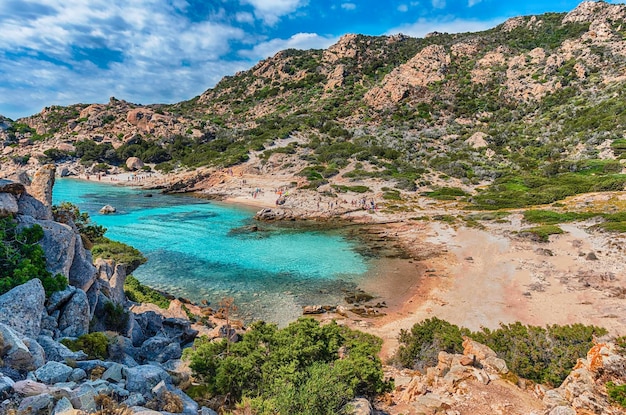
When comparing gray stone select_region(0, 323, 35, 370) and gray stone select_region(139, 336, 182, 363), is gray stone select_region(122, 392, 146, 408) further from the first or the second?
gray stone select_region(139, 336, 182, 363)

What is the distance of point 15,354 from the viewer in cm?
529

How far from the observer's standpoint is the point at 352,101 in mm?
97875

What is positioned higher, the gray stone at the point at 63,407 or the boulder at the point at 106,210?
the gray stone at the point at 63,407

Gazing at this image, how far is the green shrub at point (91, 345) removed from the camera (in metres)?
7.32

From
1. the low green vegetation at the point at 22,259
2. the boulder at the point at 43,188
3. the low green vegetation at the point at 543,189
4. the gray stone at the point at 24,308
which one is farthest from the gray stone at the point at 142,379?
the low green vegetation at the point at 543,189

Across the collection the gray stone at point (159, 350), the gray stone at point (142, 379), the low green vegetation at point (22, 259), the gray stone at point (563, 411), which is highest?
the low green vegetation at point (22, 259)

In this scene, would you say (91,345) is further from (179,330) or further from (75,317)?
(179,330)

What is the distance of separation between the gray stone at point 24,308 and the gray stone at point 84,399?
2990 millimetres

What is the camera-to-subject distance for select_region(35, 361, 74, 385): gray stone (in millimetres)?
5199

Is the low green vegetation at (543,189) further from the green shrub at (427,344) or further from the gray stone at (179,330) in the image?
the gray stone at (179,330)

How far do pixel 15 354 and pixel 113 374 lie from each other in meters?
1.46

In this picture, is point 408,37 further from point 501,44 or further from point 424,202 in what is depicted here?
point 424,202

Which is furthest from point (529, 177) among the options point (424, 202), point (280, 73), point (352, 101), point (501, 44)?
point (280, 73)

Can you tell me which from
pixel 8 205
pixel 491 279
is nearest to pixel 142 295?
pixel 8 205
